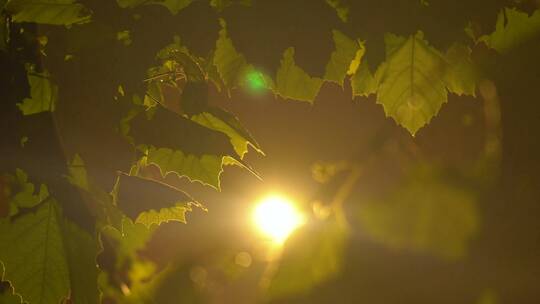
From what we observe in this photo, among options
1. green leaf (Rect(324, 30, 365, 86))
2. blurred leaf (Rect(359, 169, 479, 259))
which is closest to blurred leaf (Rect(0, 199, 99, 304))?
green leaf (Rect(324, 30, 365, 86))

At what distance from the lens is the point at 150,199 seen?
1299 mm

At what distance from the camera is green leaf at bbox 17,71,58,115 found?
50.8 inches

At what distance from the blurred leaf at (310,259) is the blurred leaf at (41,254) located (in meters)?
0.72

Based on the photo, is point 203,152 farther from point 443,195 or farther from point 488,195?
point 488,195

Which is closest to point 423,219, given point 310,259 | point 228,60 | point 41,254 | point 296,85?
point 310,259

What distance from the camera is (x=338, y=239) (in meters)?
2.20

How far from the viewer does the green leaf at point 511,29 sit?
4.58 ft

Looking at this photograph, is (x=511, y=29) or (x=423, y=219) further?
(x=423, y=219)

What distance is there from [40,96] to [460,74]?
1.03 metres

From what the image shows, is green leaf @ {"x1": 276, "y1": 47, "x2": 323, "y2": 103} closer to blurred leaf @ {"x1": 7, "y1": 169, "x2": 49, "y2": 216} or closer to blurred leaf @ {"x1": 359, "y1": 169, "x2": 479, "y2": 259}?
blurred leaf @ {"x1": 7, "y1": 169, "x2": 49, "y2": 216}

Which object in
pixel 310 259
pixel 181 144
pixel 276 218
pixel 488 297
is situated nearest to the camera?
pixel 181 144

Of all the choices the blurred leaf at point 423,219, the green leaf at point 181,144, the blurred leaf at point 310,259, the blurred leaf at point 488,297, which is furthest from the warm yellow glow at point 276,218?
the green leaf at point 181,144

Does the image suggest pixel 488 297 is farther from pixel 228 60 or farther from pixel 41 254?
pixel 41 254

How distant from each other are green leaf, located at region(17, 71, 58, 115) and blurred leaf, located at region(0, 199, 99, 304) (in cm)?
24
